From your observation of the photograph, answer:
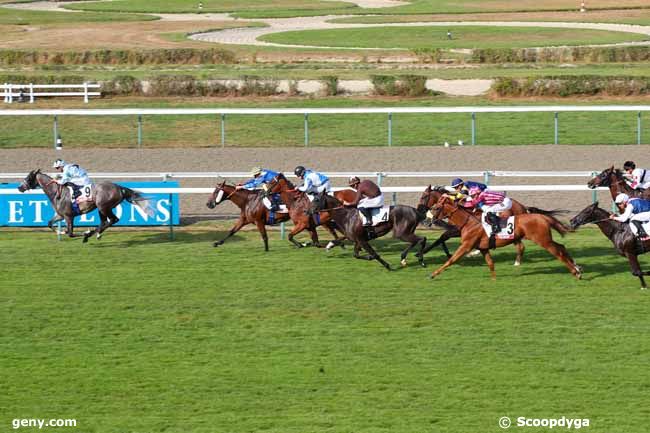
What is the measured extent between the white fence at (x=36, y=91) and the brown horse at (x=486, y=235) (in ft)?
63.7

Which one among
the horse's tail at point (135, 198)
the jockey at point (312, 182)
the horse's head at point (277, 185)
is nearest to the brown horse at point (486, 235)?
the jockey at point (312, 182)

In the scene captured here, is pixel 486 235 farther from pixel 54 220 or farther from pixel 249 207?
pixel 54 220

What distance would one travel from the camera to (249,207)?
16531mm

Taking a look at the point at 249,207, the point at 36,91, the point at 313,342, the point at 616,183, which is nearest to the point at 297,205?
the point at 249,207

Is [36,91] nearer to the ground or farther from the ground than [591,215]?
farther from the ground

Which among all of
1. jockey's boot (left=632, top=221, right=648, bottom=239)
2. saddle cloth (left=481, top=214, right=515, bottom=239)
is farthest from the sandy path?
jockey's boot (left=632, top=221, right=648, bottom=239)

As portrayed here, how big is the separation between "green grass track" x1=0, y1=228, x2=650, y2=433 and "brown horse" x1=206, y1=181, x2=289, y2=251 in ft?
1.29

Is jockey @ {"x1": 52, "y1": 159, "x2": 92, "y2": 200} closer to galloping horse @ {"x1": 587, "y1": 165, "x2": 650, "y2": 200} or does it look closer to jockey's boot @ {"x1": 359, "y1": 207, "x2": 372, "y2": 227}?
jockey's boot @ {"x1": 359, "y1": 207, "x2": 372, "y2": 227}

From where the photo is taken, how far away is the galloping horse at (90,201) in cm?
1692

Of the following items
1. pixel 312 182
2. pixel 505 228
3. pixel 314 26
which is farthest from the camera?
pixel 314 26

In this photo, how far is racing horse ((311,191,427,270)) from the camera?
49.1ft

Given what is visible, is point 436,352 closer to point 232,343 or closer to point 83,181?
point 232,343

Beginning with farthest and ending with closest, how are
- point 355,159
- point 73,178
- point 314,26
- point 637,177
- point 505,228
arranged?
point 314,26 < point 355,159 < point 73,178 < point 637,177 < point 505,228

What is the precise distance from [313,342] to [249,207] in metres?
5.13
